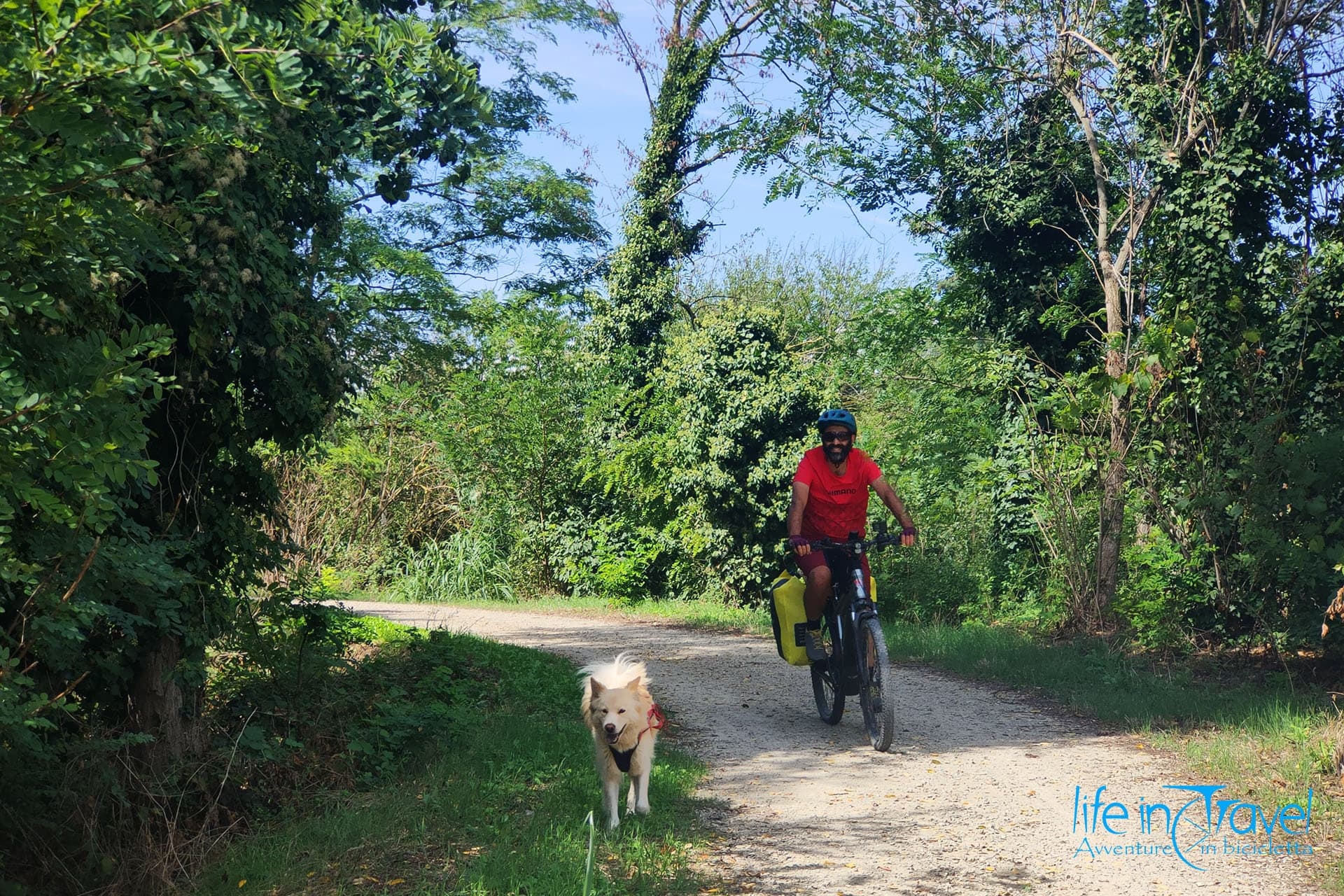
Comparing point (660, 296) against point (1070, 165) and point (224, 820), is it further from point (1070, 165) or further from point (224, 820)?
point (224, 820)

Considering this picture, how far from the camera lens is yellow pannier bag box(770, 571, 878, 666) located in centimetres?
838

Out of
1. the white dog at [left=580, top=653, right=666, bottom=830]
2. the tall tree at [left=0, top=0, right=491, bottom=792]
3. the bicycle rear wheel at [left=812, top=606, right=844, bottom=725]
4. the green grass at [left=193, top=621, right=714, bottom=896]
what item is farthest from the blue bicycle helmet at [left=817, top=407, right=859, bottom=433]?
A: the tall tree at [left=0, top=0, right=491, bottom=792]

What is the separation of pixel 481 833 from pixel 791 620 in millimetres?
3324

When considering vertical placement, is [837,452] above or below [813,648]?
above

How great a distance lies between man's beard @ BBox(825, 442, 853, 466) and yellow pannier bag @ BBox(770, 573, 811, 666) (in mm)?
1038

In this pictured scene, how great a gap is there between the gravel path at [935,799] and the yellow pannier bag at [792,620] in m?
0.62

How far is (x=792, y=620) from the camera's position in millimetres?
8445

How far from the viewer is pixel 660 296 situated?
74.6 feet

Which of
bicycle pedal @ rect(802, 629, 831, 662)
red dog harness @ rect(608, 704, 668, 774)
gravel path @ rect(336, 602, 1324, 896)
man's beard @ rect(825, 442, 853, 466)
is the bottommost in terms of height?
gravel path @ rect(336, 602, 1324, 896)

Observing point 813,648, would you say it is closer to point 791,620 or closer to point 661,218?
point 791,620

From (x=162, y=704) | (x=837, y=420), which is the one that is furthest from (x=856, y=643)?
(x=162, y=704)

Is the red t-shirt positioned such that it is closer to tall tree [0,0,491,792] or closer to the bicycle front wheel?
the bicycle front wheel

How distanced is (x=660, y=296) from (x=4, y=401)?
19276 mm

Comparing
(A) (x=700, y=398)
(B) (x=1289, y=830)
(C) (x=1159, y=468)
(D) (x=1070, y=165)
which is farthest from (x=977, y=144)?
(B) (x=1289, y=830)
